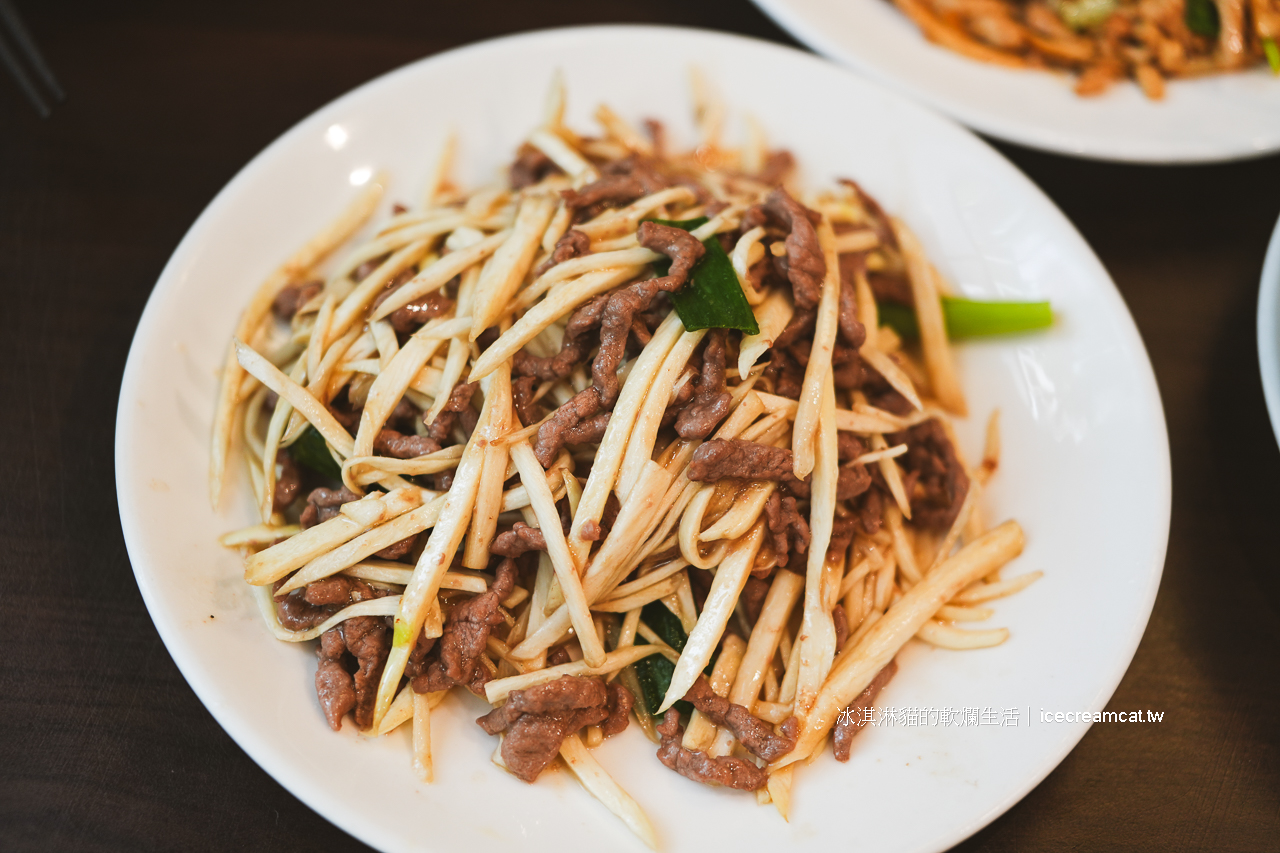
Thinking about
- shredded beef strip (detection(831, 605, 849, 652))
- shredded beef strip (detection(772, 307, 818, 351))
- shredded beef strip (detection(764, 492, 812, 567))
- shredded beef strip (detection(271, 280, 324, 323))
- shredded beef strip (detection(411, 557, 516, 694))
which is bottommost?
shredded beef strip (detection(831, 605, 849, 652))

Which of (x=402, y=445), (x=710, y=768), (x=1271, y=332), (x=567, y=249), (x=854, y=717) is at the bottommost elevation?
(x=854, y=717)

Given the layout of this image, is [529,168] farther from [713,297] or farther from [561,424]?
[561,424]

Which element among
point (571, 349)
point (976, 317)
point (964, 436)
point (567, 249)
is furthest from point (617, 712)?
point (976, 317)

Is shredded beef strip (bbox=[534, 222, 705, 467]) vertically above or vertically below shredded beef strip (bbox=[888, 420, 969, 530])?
above

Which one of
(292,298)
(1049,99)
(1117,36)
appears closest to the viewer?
(292,298)

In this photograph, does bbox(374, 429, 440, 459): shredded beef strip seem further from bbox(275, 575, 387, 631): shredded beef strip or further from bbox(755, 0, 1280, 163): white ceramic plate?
A: bbox(755, 0, 1280, 163): white ceramic plate

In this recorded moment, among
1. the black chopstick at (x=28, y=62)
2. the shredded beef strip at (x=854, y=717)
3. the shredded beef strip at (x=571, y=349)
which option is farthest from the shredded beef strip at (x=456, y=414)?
the black chopstick at (x=28, y=62)

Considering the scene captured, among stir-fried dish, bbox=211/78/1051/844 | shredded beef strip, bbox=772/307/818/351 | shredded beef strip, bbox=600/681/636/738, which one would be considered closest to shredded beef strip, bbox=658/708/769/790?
stir-fried dish, bbox=211/78/1051/844
